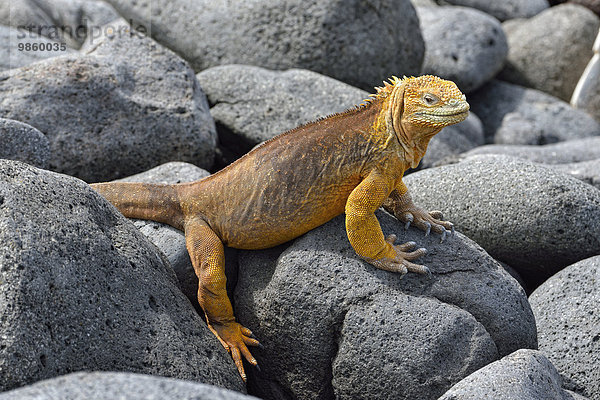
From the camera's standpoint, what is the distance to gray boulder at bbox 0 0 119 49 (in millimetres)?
9102

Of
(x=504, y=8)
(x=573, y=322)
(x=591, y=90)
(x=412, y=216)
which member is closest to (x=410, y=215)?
(x=412, y=216)

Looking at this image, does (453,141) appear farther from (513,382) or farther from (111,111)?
(513,382)

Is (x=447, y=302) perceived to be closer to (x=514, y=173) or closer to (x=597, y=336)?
(x=597, y=336)

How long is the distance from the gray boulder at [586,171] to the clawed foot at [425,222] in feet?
6.99

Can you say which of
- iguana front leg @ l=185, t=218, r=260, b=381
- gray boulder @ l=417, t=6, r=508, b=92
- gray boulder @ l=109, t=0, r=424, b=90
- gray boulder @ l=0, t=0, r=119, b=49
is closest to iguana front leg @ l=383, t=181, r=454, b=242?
iguana front leg @ l=185, t=218, r=260, b=381

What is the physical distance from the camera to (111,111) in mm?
6074

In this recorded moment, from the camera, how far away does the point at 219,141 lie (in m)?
7.01

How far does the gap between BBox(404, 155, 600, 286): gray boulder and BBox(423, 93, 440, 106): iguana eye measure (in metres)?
1.35

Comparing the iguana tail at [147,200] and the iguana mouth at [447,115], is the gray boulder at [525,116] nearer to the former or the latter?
the iguana mouth at [447,115]

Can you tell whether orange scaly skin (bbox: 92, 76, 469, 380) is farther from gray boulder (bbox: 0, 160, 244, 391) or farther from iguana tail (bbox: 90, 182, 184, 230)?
gray boulder (bbox: 0, 160, 244, 391)

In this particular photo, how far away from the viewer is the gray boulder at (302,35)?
7.91 metres

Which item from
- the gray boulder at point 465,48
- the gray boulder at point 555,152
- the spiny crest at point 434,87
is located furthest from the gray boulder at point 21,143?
the gray boulder at point 465,48

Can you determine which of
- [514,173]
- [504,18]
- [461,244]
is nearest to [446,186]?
[514,173]

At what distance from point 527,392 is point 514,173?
220 centimetres
